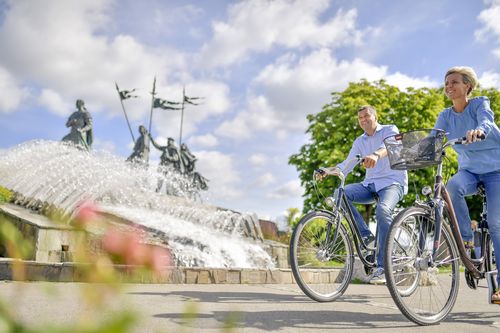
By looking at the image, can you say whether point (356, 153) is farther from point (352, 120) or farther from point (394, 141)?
point (352, 120)

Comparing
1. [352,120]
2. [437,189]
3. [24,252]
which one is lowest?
[24,252]

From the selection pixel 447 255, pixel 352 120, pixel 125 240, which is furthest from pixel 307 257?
pixel 352 120

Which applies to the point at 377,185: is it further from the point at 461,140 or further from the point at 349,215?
the point at 461,140

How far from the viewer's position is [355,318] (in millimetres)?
3873

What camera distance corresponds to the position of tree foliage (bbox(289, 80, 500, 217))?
26766 mm

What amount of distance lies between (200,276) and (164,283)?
1.56 ft

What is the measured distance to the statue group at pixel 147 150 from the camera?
21156mm

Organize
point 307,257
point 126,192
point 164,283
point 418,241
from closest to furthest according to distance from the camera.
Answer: point 418,241 → point 307,257 → point 164,283 → point 126,192

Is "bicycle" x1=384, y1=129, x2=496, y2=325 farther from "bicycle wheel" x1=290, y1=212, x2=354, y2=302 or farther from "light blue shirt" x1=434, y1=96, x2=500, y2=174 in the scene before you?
"bicycle wheel" x1=290, y1=212, x2=354, y2=302

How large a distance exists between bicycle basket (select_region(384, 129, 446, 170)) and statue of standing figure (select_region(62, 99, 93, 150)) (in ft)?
61.6

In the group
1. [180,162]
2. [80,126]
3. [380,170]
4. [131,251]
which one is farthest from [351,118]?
[131,251]

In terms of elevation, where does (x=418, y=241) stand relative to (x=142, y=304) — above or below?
above

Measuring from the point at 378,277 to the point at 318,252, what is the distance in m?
0.61

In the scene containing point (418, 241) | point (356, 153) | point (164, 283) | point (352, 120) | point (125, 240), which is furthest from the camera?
point (352, 120)
